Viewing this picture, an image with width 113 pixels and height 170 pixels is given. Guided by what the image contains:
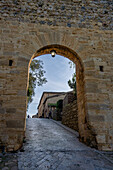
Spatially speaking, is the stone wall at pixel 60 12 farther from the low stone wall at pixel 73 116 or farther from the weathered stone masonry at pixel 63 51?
the low stone wall at pixel 73 116

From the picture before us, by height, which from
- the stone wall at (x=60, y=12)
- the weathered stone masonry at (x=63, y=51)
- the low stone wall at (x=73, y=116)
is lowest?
the low stone wall at (x=73, y=116)

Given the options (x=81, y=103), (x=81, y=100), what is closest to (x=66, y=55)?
(x=81, y=100)

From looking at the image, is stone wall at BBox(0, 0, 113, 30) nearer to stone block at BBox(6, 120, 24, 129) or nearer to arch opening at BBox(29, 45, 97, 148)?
arch opening at BBox(29, 45, 97, 148)

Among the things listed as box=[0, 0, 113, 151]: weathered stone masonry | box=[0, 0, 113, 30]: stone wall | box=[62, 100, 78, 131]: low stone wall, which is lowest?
box=[62, 100, 78, 131]: low stone wall

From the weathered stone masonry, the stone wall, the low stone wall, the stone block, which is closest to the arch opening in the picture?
the weathered stone masonry

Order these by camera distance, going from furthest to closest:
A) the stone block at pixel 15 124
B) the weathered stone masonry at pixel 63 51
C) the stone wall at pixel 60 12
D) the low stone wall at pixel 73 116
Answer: the low stone wall at pixel 73 116, the stone wall at pixel 60 12, the weathered stone masonry at pixel 63 51, the stone block at pixel 15 124

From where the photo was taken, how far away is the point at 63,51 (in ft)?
17.4

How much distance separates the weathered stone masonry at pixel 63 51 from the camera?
3.96m

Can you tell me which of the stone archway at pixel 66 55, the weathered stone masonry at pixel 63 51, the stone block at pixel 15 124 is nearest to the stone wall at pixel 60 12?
the weathered stone masonry at pixel 63 51

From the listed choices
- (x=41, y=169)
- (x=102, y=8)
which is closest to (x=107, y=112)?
(x=41, y=169)

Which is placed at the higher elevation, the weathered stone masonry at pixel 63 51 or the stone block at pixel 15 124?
the weathered stone masonry at pixel 63 51

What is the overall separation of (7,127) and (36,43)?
315 centimetres

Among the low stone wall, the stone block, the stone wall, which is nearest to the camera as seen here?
the stone block

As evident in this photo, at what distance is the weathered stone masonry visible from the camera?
13.0ft
